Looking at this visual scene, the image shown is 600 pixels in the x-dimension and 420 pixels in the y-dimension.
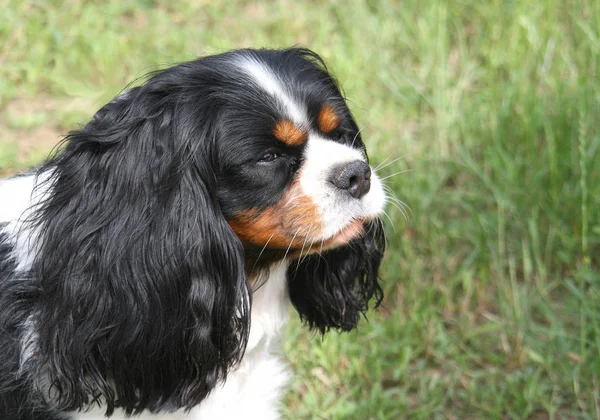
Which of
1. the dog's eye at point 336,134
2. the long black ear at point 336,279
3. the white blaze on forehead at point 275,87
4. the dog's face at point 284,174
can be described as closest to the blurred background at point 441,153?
the long black ear at point 336,279

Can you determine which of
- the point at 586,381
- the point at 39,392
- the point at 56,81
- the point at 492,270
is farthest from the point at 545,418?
the point at 56,81

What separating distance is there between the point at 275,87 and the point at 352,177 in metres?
0.36

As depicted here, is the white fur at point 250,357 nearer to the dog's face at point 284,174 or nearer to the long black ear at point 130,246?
the long black ear at point 130,246

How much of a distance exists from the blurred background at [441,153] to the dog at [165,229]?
3.48ft

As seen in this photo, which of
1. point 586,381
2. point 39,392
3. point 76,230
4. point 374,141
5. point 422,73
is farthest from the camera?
point 422,73

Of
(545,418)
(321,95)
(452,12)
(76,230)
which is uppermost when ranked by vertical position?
(321,95)

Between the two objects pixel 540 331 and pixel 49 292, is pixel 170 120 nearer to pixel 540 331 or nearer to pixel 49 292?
pixel 49 292

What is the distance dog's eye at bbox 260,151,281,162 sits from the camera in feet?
8.82

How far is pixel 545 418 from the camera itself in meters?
3.65

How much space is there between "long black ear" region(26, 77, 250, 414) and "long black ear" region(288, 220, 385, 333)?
1.89 ft

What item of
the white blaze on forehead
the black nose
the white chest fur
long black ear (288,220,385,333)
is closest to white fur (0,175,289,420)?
the white chest fur

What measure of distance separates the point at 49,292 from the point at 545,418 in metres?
2.05

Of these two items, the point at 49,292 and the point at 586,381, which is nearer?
the point at 49,292

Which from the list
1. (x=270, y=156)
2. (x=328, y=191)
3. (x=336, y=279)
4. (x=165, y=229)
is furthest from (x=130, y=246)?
(x=336, y=279)
